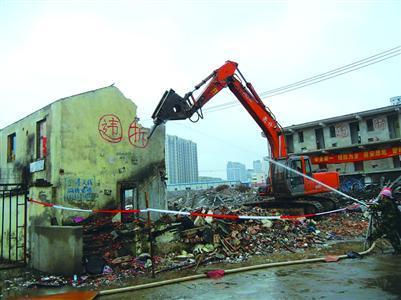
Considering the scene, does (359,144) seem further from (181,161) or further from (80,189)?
(80,189)

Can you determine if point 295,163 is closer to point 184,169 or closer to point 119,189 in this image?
point 119,189

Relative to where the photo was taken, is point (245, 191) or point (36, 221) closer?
point (36, 221)

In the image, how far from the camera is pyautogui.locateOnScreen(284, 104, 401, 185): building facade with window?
108 ft

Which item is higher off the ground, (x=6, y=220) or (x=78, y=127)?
(x=78, y=127)

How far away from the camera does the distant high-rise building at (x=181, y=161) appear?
46344 millimetres

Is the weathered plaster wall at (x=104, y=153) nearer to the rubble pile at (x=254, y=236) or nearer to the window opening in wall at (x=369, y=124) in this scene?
the rubble pile at (x=254, y=236)

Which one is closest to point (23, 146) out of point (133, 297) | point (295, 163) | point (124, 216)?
point (124, 216)

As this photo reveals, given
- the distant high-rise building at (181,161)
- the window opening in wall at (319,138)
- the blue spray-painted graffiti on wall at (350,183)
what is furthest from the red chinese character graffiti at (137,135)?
the distant high-rise building at (181,161)

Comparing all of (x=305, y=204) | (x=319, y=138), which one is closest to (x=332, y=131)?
(x=319, y=138)

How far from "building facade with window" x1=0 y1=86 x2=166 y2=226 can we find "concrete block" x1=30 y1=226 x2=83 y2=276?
3.40ft

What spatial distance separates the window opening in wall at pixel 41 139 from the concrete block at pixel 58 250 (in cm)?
307

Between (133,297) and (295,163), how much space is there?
11.8 meters

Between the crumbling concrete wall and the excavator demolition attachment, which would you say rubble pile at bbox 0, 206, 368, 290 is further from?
the excavator demolition attachment

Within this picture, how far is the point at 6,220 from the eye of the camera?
1378 cm
